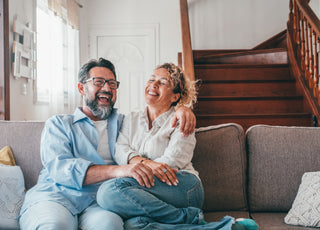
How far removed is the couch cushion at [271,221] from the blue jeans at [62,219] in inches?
27.8

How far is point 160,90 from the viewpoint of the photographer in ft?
6.19

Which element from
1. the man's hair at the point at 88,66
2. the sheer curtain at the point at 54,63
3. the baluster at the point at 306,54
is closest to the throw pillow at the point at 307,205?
the man's hair at the point at 88,66

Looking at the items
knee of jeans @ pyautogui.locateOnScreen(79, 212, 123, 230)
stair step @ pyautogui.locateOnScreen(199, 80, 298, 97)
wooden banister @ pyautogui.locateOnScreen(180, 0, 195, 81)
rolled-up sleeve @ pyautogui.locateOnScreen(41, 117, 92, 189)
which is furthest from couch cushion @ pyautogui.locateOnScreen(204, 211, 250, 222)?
stair step @ pyautogui.locateOnScreen(199, 80, 298, 97)

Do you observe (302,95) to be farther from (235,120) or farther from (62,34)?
(62,34)

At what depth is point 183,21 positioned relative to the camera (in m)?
3.87

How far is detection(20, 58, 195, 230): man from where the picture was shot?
1398 mm

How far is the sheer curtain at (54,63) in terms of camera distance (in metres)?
3.91

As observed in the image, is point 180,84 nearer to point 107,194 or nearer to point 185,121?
point 185,121

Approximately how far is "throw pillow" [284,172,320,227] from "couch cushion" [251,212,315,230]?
4 centimetres

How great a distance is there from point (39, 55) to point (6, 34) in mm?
779

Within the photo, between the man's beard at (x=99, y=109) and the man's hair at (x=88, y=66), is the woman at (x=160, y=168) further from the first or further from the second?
the man's hair at (x=88, y=66)

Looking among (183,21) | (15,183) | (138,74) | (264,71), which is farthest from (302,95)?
(15,183)

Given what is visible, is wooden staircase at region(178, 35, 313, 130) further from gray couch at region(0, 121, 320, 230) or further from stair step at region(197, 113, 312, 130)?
gray couch at region(0, 121, 320, 230)

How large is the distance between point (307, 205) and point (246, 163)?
1.29 ft
